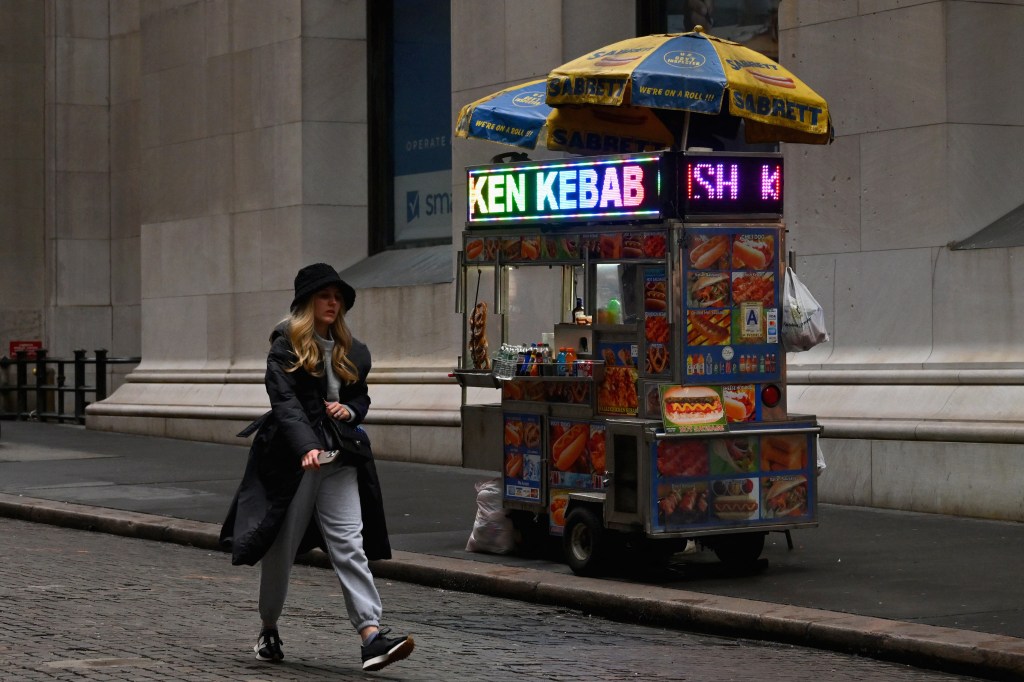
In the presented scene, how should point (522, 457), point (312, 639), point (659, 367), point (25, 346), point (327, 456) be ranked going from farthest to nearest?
point (25, 346) → point (522, 457) → point (659, 367) → point (312, 639) → point (327, 456)

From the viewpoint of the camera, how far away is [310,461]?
7.43m

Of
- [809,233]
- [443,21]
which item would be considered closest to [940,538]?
[809,233]

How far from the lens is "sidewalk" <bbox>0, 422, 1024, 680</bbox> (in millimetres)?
8227

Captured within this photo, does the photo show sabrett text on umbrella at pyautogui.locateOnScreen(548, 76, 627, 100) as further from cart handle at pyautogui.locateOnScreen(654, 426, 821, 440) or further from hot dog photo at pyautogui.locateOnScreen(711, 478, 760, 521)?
hot dog photo at pyautogui.locateOnScreen(711, 478, 760, 521)

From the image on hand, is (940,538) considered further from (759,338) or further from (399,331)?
(399,331)

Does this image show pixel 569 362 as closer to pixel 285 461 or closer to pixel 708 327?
pixel 708 327

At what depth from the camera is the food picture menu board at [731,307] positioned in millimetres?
10031

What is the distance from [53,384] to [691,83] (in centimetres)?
1836

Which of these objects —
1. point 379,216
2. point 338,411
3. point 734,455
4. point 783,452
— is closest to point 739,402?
point 734,455

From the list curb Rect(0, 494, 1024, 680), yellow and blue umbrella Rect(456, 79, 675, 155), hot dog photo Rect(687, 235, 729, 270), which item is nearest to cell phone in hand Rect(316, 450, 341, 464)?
curb Rect(0, 494, 1024, 680)

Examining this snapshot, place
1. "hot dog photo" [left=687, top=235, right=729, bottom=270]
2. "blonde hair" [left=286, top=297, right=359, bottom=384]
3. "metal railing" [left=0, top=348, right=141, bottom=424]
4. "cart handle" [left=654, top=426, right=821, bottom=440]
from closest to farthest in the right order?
"blonde hair" [left=286, top=297, right=359, bottom=384] → "cart handle" [left=654, top=426, right=821, bottom=440] → "hot dog photo" [left=687, top=235, right=729, bottom=270] → "metal railing" [left=0, top=348, right=141, bottom=424]

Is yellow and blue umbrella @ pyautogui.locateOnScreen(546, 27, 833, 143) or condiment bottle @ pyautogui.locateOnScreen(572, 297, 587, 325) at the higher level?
yellow and blue umbrella @ pyautogui.locateOnScreen(546, 27, 833, 143)

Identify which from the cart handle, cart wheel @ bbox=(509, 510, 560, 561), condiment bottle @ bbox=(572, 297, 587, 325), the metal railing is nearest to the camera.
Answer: the cart handle

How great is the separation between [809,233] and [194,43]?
408 inches
